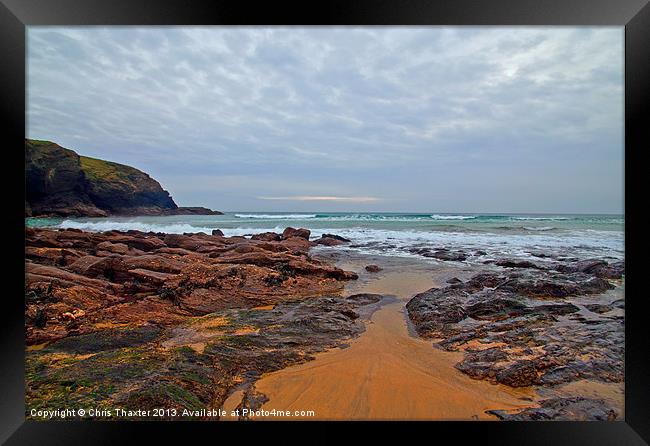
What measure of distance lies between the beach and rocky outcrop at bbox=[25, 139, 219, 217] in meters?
1.01

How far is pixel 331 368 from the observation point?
8.93ft

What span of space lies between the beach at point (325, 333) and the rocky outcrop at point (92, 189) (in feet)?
3.31

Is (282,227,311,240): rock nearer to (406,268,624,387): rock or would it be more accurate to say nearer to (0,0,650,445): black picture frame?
(406,268,624,387): rock

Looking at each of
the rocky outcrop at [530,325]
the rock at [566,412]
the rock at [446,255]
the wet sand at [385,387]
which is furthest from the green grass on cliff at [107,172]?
the rock at [446,255]

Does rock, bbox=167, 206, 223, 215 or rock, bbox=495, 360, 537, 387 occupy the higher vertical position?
rock, bbox=167, 206, 223, 215

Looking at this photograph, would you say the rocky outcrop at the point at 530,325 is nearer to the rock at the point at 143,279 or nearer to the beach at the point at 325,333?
the beach at the point at 325,333

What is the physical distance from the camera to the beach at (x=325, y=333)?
7.86 ft

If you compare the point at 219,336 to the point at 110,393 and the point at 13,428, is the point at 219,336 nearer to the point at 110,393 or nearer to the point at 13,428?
the point at 110,393

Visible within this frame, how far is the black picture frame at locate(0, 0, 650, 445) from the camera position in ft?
7.00

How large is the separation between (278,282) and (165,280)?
2018 millimetres

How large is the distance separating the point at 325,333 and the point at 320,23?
3.50 meters

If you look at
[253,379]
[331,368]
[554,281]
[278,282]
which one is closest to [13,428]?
[253,379]

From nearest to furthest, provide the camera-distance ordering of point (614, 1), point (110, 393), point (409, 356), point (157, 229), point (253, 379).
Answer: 1. point (614, 1)
2. point (110, 393)
3. point (253, 379)
4. point (409, 356)
5. point (157, 229)

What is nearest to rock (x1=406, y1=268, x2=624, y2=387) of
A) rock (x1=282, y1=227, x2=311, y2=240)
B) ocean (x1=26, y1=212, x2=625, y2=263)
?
ocean (x1=26, y1=212, x2=625, y2=263)
